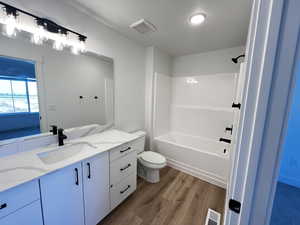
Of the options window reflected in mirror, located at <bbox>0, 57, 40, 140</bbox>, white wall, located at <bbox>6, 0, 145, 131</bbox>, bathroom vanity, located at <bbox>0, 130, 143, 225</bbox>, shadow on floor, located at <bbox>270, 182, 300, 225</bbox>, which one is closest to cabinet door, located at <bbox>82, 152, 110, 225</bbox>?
bathroom vanity, located at <bbox>0, 130, 143, 225</bbox>

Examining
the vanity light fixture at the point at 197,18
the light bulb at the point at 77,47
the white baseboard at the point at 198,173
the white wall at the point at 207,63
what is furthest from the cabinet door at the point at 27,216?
the white wall at the point at 207,63

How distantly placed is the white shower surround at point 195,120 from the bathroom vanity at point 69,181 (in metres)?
1.09

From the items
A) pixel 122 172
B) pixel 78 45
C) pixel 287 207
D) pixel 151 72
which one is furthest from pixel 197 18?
pixel 287 207

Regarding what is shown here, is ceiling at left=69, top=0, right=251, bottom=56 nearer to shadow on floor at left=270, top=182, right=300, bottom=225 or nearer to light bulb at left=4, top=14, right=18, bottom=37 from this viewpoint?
light bulb at left=4, top=14, right=18, bottom=37

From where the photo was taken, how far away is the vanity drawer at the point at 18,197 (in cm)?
78

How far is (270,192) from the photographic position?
48 cm

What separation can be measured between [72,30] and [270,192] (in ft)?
6.89

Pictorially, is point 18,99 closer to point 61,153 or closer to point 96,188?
point 61,153

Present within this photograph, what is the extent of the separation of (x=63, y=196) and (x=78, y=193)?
13 centimetres

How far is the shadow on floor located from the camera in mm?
1356

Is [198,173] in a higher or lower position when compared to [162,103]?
lower

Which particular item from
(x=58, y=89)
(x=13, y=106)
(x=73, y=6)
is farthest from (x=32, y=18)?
(x=13, y=106)

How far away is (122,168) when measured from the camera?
160cm

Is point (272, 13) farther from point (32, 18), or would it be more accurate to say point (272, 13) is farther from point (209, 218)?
point (209, 218)
